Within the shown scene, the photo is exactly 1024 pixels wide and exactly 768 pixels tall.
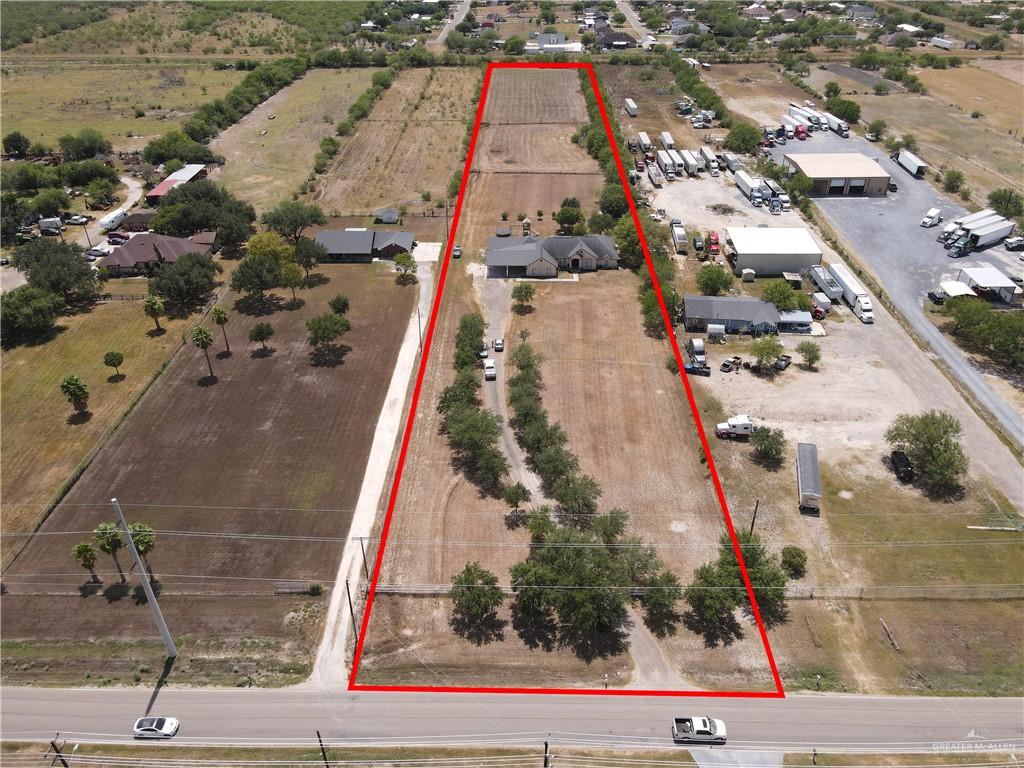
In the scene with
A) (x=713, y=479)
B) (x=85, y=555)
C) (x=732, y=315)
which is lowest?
(x=713, y=479)

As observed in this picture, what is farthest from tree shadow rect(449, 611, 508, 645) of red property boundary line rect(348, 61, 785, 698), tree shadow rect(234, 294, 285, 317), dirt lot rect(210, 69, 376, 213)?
dirt lot rect(210, 69, 376, 213)

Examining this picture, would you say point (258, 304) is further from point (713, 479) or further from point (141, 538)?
point (713, 479)

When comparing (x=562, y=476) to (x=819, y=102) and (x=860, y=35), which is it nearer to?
(x=819, y=102)

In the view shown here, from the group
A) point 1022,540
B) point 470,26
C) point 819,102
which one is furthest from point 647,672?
Result: point 470,26

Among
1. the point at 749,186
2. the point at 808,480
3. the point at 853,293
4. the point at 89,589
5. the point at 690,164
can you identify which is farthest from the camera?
the point at 690,164

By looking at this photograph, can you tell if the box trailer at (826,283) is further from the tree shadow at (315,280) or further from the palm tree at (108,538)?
the palm tree at (108,538)

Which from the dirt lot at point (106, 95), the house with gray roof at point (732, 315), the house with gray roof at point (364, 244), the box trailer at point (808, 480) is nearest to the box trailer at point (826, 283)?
the house with gray roof at point (732, 315)

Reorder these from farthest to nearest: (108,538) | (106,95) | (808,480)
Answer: (106,95), (808,480), (108,538)

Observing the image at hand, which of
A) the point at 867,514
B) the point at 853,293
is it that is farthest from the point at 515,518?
the point at 853,293
